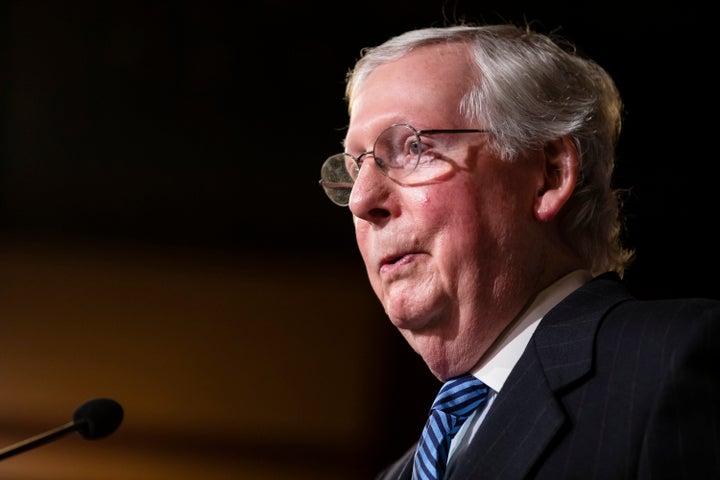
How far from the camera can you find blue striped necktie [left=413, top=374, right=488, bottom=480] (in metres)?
1.66

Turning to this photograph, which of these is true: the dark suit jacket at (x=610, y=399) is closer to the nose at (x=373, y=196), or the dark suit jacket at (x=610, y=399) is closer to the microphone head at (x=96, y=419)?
the nose at (x=373, y=196)

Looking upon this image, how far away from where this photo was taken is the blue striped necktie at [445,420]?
1662 millimetres

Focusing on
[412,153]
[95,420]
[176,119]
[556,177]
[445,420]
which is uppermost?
[176,119]

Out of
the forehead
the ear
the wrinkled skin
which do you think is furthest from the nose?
the ear

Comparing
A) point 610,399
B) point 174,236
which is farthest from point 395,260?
point 174,236

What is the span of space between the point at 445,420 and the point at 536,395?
28cm

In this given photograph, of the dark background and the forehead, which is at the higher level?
the dark background

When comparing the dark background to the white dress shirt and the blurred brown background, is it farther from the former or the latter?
the white dress shirt

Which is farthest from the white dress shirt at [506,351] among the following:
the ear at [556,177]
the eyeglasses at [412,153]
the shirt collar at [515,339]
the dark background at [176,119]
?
the dark background at [176,119]

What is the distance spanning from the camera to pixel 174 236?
3938 mm

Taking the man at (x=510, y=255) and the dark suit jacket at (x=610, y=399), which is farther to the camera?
the man at (x=510, y=255)

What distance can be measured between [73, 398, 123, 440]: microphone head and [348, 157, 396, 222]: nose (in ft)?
2.04

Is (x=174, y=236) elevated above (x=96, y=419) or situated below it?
above

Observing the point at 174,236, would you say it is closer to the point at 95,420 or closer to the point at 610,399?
the point at 95,420
